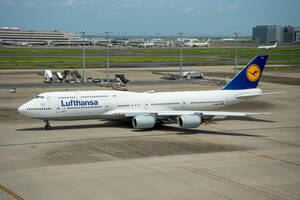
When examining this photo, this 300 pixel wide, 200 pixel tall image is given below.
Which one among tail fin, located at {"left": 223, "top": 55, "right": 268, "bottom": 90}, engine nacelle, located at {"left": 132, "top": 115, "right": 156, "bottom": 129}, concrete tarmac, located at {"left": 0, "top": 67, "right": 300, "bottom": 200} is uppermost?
tail fin, located at {"left": 223, "top": 55, "right": 268, "bottom": 90}

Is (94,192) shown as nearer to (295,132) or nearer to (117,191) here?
(117,191)

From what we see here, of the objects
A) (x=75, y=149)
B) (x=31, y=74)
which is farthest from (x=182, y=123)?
(x=31, y=74)

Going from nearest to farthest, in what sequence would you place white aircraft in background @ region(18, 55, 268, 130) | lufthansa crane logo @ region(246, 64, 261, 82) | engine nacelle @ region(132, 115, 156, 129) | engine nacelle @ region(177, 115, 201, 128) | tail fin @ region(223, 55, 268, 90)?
engine nacelle @ region(177, 115, 201, 128) → white aircraft in background @ region(18, 55, 268, 130) → engine nacelle @ region(132, 115, 156, 129) → tail fin @ region(223, 55, 268, 90) → lufthansa crane logo @ region(246, 64, 261, 82)

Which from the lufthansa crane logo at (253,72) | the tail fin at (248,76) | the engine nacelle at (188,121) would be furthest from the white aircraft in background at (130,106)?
the lufthansa crane logo at (253,72)

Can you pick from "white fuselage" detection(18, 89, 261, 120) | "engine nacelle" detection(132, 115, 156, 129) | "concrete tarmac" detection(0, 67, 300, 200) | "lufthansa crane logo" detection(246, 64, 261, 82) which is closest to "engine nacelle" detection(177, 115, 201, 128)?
"concrete tarmac" detection(0, 67, 300, 200)

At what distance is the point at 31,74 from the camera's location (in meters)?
104

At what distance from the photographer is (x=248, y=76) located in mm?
51656

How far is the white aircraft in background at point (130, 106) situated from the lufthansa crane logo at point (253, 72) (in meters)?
3.78

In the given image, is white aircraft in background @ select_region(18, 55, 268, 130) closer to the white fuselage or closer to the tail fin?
the white fuselage

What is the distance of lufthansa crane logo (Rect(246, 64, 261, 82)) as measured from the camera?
51750 millimetres

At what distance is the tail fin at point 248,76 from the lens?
51312mm

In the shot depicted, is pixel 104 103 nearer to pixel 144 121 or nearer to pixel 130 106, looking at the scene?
pixel 130 106

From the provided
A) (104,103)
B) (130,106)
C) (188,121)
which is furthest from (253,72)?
Answer: (104,103)

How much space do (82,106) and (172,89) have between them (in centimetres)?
3784
